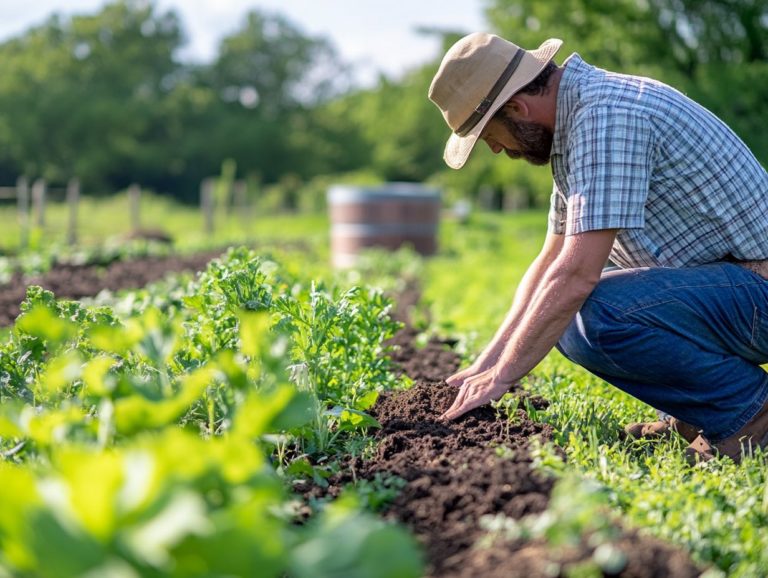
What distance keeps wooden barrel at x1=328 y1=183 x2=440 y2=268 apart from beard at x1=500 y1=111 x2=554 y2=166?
8.20 meters

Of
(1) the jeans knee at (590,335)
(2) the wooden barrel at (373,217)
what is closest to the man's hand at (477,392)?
(1) the jeans knee at (590,335)

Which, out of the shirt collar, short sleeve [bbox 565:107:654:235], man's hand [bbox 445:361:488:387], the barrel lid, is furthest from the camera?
the barrel lid

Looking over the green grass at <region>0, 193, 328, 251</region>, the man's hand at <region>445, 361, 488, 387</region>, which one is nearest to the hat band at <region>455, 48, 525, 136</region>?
the man's hand at <region>445, 361, 488, 387</region>

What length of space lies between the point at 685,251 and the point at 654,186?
0.98 ft

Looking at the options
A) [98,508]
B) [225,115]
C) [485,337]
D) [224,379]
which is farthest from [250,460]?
[225,115]

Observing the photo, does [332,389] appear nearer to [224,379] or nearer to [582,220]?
[224,379]

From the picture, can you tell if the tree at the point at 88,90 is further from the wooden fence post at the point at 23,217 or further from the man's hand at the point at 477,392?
the man's hand at the point at 477,392

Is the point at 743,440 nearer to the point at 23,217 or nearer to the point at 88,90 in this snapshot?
the point at 23,217

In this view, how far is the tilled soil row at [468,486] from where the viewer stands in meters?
1.59

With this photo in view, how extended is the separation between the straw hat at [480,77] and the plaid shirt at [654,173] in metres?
0.15

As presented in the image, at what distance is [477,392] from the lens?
9.20ft

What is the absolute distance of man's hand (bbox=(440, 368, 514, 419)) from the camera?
9.00ft

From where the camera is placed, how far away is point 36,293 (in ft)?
9.41

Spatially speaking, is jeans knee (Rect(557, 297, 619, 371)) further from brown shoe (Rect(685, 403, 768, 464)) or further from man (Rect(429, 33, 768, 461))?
brown shoe (Rect(685, 403, 768, 464))
